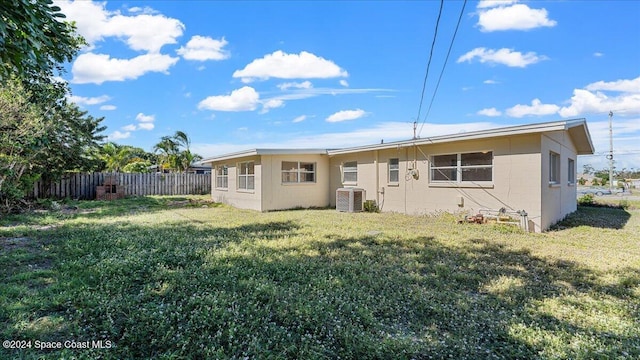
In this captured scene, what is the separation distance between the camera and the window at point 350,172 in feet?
45.0

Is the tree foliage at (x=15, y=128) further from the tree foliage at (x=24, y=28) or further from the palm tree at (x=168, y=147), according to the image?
the palm tree at (x=168, y=147)

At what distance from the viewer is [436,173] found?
1065cm

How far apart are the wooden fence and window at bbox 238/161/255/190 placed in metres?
8.38

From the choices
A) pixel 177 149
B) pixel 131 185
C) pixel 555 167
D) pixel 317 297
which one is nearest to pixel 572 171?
pixel 555 167

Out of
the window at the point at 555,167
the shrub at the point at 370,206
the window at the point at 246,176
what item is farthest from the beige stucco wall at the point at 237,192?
the window at the point at 555,167

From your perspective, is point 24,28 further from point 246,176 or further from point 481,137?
point 246,176

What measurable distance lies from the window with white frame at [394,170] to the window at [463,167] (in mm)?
1463

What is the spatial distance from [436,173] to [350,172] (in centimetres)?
415

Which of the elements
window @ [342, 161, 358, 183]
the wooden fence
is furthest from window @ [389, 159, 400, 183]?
the wooden fence

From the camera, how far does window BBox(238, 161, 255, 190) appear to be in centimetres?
1381

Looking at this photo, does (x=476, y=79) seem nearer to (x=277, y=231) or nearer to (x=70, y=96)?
(x=277, y=231)

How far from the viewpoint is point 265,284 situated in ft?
13.0

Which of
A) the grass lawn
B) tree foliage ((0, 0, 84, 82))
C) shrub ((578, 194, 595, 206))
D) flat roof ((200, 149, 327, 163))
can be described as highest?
tree foliage ((0, 0, 84, 82))

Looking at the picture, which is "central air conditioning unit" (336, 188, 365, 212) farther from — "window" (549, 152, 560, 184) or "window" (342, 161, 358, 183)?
"window" (549, 152, 560, 184)
